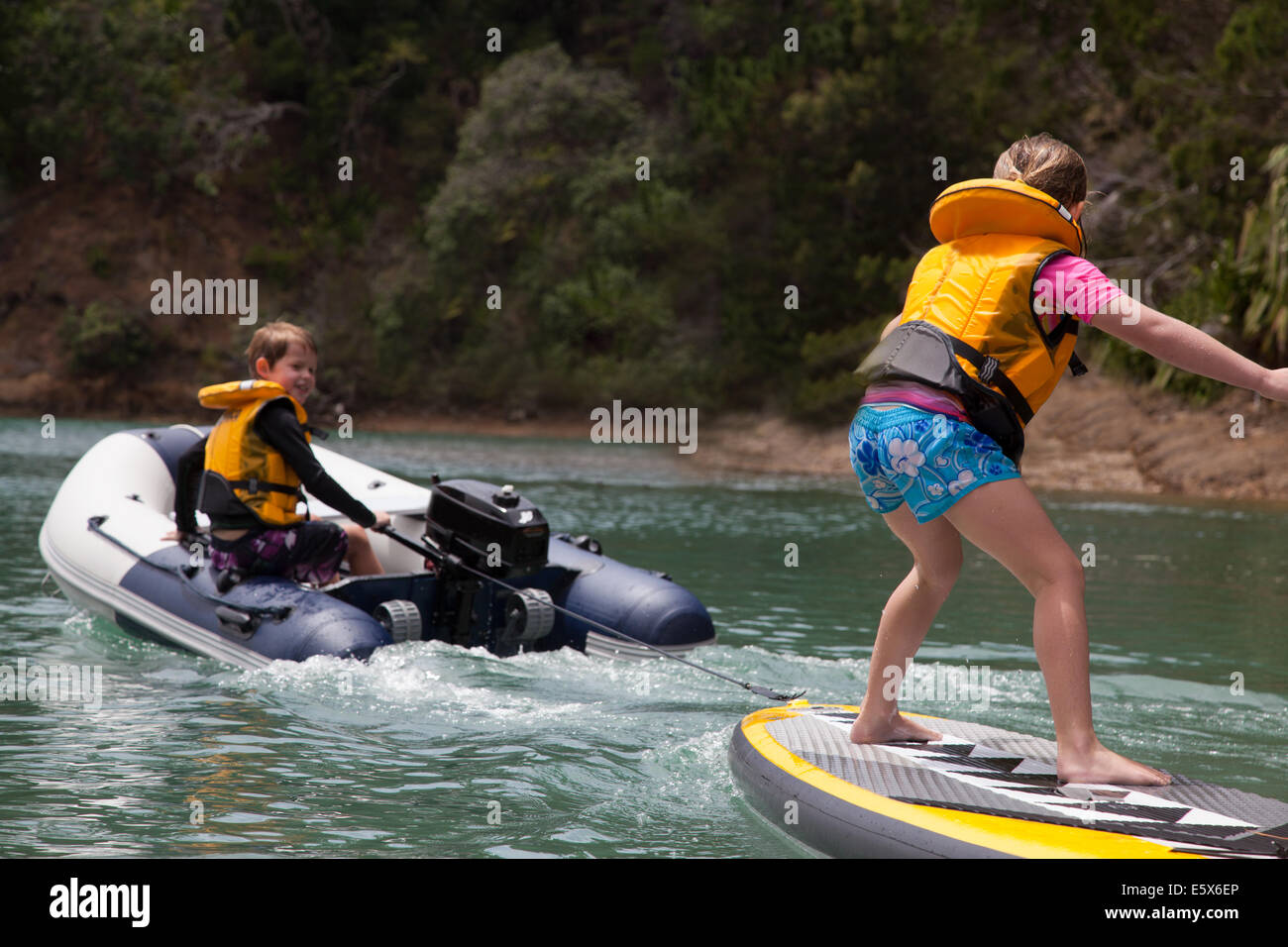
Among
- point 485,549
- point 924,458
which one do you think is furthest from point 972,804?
point 485,549

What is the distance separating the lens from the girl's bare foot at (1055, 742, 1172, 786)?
3.13 m

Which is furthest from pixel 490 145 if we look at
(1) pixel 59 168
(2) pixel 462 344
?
(1) pixel 59 168

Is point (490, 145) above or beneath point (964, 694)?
above

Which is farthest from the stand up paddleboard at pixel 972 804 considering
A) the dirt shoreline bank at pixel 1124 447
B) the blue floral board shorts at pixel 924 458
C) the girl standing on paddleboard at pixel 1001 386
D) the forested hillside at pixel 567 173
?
the forested hillside at pixel 567 173

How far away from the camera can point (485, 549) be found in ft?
18.3

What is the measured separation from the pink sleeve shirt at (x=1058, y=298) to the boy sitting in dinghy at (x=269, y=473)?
2.87 meters

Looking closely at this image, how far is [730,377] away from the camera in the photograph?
2541 centimetres

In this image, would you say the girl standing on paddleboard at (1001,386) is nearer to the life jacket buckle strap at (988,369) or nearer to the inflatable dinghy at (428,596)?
the life jacket buckle strap at (988,369)

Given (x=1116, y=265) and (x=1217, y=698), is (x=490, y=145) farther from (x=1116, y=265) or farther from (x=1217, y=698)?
(x=1217, y=698)

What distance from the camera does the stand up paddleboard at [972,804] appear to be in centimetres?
280
